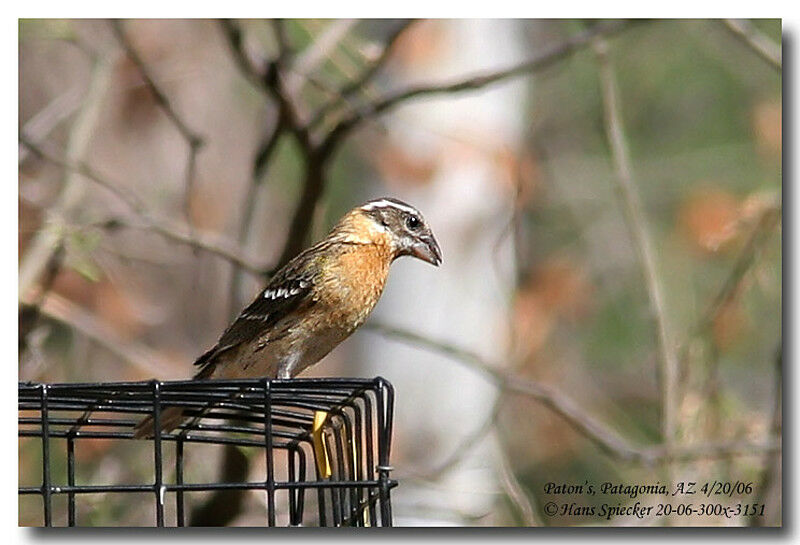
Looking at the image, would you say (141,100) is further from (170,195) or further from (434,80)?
(434,80)

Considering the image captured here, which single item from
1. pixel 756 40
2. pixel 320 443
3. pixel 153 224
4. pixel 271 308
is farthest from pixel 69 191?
pixel 756 40

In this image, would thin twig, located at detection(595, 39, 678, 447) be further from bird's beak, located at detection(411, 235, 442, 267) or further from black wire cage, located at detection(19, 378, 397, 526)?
black wire cage, located at detection(19, 378, 397, 526)

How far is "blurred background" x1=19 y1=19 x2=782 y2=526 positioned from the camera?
126 inches

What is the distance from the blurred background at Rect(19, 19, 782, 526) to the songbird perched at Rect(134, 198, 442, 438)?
340mm

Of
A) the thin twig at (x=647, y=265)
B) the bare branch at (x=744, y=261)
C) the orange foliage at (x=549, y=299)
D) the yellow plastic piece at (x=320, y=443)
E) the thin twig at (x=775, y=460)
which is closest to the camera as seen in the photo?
the yellow plastic piece at (x=320, y=443)

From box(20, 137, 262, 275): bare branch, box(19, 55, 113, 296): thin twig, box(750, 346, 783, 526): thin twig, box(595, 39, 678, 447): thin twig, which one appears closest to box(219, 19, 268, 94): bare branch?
box(20, 137, 262, 275): bare branch

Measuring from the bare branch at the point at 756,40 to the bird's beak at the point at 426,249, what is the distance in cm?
86

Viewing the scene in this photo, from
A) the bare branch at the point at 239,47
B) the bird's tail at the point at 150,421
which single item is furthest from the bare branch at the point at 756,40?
the bird's tail at the point at 150,421

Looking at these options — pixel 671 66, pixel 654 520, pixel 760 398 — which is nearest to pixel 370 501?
pixel 654 520

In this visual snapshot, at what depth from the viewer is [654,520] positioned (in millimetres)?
3059

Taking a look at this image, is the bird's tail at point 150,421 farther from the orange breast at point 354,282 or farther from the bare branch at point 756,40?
the bare branch at point 756,40

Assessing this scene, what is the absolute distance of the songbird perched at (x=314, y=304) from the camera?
2.70m

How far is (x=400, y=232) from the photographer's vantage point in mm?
2826

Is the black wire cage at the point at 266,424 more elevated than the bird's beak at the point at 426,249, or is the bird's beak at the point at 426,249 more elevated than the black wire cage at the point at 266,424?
the bird's beak at the point at 426,249
